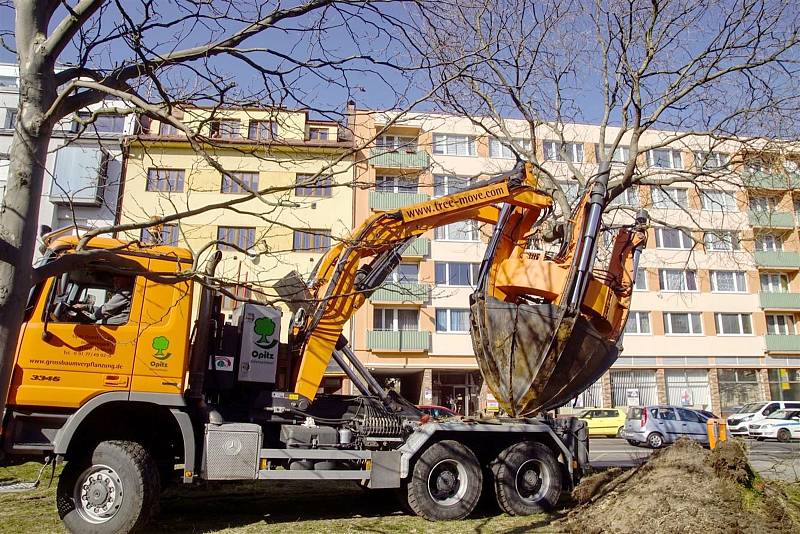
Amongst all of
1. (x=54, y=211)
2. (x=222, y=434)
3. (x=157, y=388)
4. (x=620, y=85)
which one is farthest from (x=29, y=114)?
(x=54, y=211)

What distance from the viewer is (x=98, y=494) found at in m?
6.75

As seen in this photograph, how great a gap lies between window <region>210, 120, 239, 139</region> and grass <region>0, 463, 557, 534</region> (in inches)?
181

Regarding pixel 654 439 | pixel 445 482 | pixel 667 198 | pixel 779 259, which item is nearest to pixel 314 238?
pixel 445 482

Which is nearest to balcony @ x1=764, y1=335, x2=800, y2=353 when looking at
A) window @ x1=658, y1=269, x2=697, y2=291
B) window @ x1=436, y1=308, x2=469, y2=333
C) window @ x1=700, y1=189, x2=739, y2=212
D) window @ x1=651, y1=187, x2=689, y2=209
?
window @ x1=658, y1=269, x2=697, y2=291

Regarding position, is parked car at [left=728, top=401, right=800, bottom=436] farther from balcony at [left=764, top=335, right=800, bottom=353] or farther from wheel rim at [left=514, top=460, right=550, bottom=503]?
wheel rim at [left=514, top=460, right=550, bottom=503]

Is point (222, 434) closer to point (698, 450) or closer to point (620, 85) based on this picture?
point (698, 450)

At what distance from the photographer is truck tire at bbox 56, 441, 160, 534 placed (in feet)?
21.8

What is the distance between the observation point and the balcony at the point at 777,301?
1485 inches

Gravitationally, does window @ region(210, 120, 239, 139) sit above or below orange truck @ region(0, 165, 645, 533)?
above

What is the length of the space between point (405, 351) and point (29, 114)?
28.7 metres

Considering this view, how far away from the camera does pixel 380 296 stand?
3048cm

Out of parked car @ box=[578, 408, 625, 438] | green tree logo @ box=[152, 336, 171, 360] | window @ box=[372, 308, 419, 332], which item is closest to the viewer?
green tree logo @ box=[152, 336, 171, 360]

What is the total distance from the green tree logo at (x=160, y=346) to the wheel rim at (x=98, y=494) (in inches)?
52.1

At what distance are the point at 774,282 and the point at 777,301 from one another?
8.51 feet
